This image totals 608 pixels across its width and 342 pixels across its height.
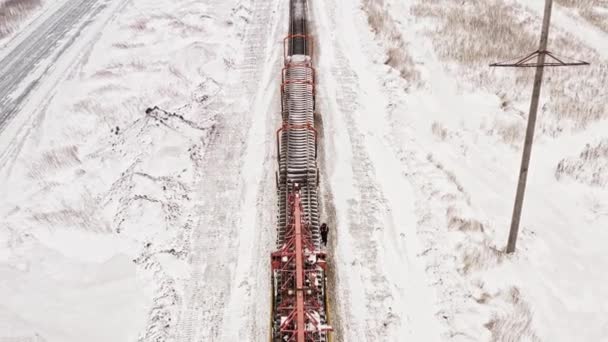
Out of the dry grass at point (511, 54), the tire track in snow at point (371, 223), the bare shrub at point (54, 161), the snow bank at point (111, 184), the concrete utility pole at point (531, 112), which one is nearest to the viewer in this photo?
the concrete utility pole at point (531, 112)

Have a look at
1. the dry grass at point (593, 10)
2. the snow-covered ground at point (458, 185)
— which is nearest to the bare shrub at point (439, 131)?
the snow-covered ground at point (458, 185)

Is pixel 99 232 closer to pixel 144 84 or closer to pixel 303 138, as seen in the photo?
pixel 303 138

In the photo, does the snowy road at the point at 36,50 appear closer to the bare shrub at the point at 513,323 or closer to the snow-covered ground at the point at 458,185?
the snow-covered ground at the point at 458,185

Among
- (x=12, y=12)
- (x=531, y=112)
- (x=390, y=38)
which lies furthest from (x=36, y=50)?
(x=531, y=112)

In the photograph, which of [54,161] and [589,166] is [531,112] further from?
[54,161]

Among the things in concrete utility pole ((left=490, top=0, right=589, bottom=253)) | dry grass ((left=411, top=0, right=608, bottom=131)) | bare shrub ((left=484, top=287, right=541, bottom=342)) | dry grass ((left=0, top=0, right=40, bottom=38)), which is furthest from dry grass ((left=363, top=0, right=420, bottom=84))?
dry grass ((left=0, top=0, right=40, bottom=38))

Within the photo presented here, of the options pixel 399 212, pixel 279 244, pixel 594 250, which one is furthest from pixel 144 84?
pixel 594 250

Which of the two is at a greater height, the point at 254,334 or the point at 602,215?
the point at 254,334
